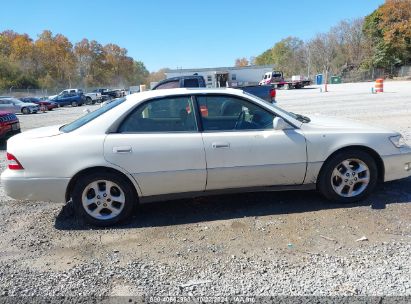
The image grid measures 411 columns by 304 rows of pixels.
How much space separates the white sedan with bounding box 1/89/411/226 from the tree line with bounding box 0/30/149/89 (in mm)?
64022

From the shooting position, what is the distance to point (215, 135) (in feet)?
14.3

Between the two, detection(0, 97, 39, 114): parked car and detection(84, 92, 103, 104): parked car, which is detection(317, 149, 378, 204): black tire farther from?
detection(84, 92, 103, 104): parked car

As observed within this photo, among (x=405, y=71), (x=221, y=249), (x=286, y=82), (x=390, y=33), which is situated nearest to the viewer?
(x=221, y=249)

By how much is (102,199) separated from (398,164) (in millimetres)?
3670

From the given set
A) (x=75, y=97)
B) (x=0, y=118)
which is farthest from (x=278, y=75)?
(x=0, y=118)

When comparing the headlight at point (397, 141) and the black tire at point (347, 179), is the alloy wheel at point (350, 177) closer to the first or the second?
the black tire at point (347, 179)

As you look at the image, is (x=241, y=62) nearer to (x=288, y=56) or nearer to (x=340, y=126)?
(x=288, y=56)

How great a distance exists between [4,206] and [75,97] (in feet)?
122

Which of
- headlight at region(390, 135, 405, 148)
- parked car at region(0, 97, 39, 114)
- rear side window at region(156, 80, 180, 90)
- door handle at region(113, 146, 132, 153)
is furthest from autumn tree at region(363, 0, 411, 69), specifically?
door handle at region(113, 146, 132, 153)

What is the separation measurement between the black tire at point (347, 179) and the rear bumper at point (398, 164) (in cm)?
15

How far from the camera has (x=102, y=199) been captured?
169 inches

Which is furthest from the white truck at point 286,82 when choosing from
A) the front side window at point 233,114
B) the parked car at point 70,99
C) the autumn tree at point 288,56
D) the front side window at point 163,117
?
the autumn tree at point 288,56

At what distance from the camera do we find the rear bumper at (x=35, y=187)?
165 inches

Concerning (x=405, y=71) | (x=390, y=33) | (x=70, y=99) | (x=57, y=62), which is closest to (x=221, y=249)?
(x=70, y=99)
